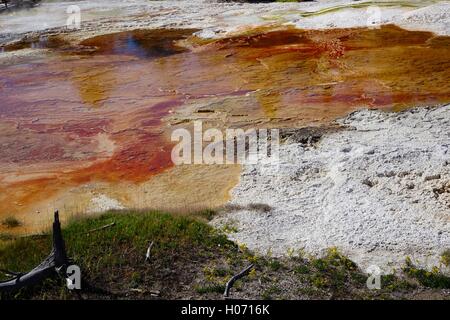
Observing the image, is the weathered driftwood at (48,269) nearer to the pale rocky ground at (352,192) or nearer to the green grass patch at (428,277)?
the pale rocky ground at (352,192)

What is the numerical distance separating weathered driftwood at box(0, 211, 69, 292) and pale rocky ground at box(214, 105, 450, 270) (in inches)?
97.2

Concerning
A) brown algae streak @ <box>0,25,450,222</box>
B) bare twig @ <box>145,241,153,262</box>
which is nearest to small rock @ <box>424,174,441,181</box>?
brown algae streak @ <box>0,25,450,222</box>

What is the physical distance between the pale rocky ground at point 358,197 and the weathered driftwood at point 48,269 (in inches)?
97.2

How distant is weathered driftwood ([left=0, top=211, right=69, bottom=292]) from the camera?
5527mm

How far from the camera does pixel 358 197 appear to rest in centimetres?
790

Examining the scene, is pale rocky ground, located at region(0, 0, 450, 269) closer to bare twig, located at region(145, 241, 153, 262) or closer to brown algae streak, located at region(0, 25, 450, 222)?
brown algae streak, located at region(0, 25, 450, 222)

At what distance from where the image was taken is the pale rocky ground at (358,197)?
6.86 metres

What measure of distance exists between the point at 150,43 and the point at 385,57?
10232 millimetres

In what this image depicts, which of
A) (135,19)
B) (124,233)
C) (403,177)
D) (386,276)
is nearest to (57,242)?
(124,233)

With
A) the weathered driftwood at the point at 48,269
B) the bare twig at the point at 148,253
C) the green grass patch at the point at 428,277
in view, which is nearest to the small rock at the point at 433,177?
the green grass patch at the point at 428,277

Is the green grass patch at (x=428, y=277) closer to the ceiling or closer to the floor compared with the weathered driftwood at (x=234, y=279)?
closer to the floor

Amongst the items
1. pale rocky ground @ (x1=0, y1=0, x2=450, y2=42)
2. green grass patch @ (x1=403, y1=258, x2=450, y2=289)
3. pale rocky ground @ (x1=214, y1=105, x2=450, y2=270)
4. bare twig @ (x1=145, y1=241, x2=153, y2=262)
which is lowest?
green grass patch @ (x1=403, y1=258, x2=450, y2=289)

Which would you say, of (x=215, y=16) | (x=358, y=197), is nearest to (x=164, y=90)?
(x=358, y=197)
